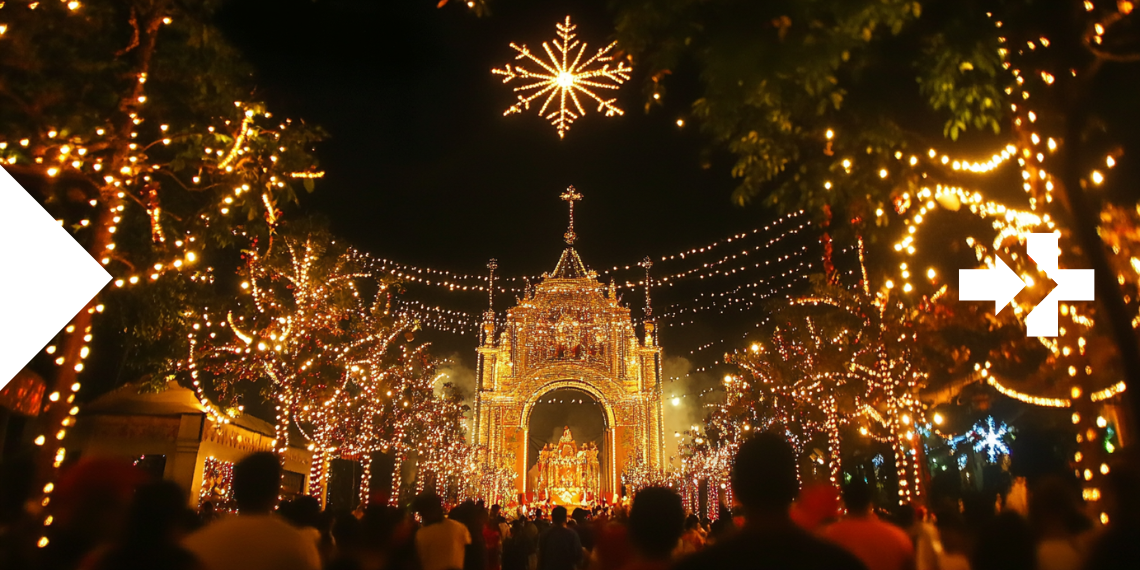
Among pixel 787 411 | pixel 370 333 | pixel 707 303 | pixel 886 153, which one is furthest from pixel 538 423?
pixel 886 153

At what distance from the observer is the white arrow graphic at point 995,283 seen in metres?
9.24

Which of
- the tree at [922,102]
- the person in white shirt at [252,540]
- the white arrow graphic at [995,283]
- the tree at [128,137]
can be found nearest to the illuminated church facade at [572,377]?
the tree at [128,137]

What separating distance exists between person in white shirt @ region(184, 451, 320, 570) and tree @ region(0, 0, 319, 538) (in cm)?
639

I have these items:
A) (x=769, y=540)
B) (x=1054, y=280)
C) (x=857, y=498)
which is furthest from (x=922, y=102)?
(x=769, y=540)

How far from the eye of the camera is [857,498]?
15.4 ft

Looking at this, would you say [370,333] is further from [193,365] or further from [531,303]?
[531,303]

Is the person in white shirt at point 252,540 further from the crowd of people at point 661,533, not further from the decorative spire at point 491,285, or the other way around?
the decorative spire at point 491,285

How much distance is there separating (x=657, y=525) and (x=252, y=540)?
193 cm

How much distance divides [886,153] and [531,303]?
120ft

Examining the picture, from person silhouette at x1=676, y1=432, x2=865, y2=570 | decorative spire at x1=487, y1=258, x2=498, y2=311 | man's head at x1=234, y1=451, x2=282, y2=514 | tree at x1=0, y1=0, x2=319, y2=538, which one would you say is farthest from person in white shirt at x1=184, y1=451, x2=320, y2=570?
decorative spire at x1=487, y1=258, x2=498, y2=311

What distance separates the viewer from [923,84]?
22.9ft

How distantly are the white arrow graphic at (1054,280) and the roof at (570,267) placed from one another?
36593mm

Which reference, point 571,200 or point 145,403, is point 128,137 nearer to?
point 145,403

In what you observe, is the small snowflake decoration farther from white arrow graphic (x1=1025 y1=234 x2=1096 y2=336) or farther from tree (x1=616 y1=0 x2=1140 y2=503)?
white arrow graphic (x1=1025 y1=234 x2=1096 y2=336)
